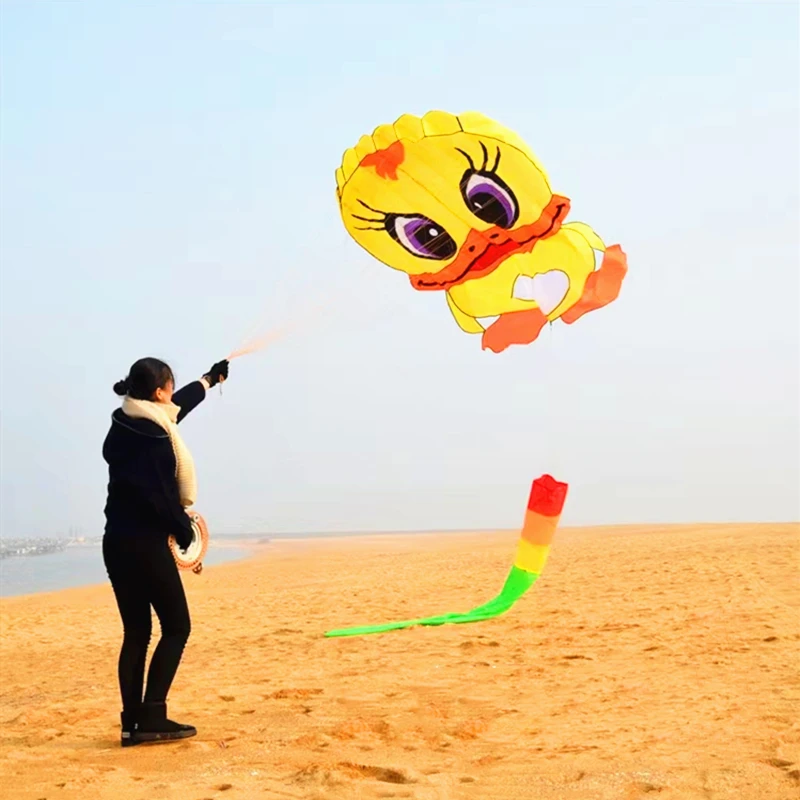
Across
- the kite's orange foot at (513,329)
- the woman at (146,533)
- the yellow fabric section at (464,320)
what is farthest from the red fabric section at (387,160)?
the woman at (146,533)

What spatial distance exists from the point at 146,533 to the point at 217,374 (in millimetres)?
1020

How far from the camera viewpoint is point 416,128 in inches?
261

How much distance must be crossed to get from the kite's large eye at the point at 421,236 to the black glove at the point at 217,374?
2306mm

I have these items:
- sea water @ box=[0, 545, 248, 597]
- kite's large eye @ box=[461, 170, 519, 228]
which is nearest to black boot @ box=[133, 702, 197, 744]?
kite's large eye @ box=[461, 170, 519, 228]

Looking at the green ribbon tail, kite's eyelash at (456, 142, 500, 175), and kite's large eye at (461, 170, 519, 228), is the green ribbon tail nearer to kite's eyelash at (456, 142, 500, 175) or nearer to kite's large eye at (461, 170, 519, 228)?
kite's large eye at (461, 170, 519, 228)

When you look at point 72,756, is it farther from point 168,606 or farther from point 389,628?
point 389,628

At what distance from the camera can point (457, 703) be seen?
17.2 feet

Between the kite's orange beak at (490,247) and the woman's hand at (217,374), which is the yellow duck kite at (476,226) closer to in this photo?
the kite's orange beak at (490,247)

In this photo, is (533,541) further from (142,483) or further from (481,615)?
(142,483)

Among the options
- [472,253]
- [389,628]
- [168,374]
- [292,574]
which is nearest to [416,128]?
[472,253]

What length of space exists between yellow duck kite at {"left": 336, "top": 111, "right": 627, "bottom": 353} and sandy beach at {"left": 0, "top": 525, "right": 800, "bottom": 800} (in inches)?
97.3

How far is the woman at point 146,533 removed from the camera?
457 cm

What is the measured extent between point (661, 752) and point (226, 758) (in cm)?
174

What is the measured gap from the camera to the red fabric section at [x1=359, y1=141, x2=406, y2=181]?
6734 millimetres
